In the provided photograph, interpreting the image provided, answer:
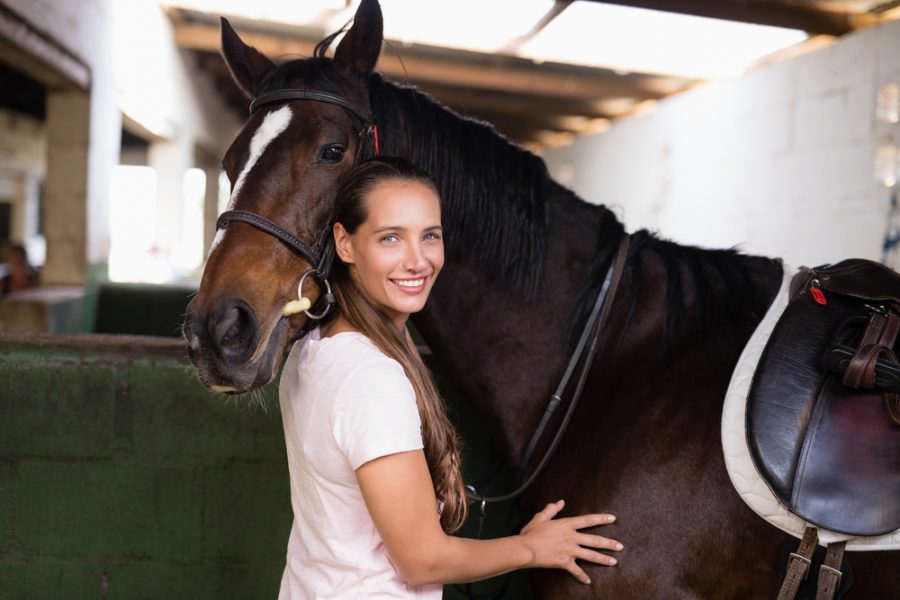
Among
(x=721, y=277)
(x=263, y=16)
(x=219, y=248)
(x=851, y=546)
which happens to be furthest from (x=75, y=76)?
(x=851, y=546)

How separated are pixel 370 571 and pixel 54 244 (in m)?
4.26

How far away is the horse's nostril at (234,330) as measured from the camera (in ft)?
3.83

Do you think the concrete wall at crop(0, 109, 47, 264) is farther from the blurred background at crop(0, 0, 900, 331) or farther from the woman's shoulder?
the woman's shoulder

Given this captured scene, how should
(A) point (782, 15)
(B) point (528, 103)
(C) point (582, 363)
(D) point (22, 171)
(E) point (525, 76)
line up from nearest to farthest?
(C) point (582, 363), (A) point (782, 15), (E) point (525, 76), (B) point (528, 103), (D) point (22, 171)

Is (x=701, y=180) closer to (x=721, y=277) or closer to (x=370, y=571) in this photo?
(x=721, y=277)

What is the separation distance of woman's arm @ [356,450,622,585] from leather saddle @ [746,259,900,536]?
1.29 feet

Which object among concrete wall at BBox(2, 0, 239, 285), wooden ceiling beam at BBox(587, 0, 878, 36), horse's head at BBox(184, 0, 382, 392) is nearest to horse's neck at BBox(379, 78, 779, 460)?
horse's head at BBox(184, 0, 382, 392)

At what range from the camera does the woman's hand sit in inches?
45.1

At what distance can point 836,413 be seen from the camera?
1184 millimetres

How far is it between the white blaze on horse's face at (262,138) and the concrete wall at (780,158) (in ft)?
8.47

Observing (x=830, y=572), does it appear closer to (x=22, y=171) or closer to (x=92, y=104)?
(x=92, y=104)

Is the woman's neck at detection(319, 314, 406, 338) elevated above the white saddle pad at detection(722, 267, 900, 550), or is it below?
above

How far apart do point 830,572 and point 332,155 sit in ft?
3.51

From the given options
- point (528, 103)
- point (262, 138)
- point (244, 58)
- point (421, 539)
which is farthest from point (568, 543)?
point (528, 103)
